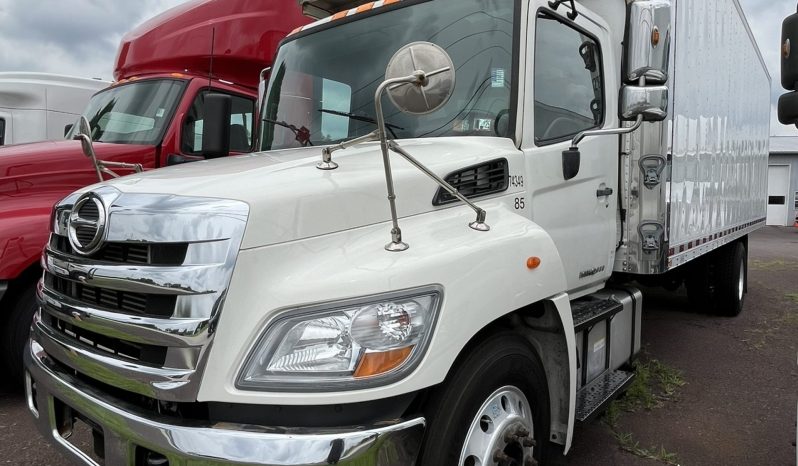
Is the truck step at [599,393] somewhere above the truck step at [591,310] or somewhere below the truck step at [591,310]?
below

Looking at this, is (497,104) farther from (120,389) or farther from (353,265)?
(120,389)

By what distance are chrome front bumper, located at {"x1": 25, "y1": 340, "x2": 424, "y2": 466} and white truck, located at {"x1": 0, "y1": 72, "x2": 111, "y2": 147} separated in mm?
8437

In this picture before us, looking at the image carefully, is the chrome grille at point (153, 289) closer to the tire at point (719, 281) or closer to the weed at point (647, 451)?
the weed at point (647, 451)

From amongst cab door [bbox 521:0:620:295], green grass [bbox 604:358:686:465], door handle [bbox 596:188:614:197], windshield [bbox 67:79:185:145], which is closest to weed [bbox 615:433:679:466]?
green grass [bbox 604:358:686:465]

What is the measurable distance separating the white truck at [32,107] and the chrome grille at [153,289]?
8088mm

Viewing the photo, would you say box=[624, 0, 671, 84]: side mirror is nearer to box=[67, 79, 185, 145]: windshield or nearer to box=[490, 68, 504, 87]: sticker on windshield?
box=[490, 68, 504, 87]: sticker on windshield

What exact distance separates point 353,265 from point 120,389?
2.95 feet

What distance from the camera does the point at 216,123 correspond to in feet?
11.3

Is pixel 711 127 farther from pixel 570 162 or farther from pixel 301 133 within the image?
pixel 301 133

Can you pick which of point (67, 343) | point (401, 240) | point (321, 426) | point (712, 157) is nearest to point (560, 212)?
point (401, 240)

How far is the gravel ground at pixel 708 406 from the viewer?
3.22 metres

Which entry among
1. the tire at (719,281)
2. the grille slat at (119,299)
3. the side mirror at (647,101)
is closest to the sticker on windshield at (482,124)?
the side mirror at (647,101)

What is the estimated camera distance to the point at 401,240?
75.5 inches

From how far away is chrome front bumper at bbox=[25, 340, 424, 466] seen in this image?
61.3 inches
